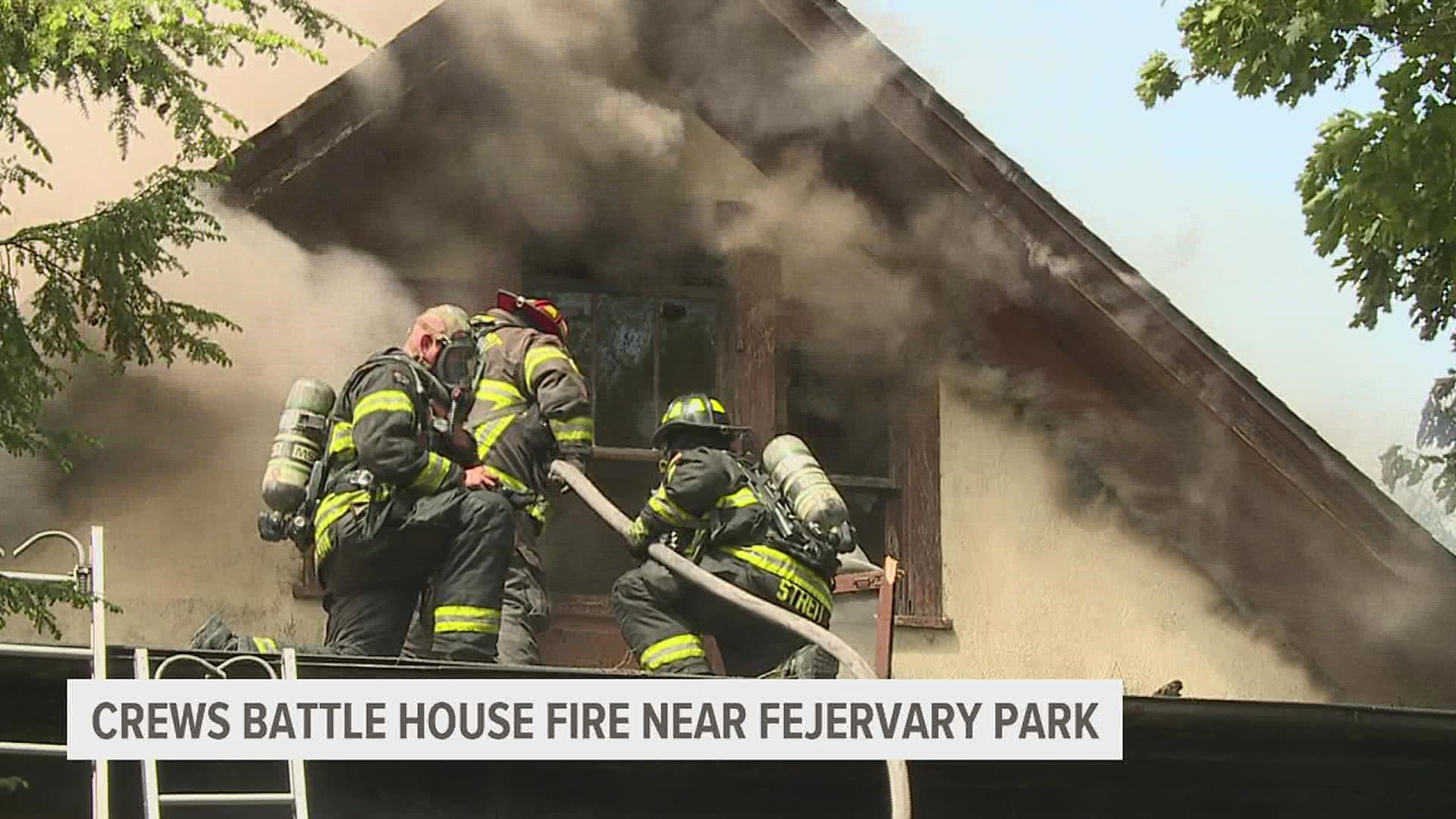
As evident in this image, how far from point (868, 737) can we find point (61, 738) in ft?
7.92

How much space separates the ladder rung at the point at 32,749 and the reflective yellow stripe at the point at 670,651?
7.22 feet

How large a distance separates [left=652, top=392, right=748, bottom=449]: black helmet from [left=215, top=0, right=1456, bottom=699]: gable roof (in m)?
1.81

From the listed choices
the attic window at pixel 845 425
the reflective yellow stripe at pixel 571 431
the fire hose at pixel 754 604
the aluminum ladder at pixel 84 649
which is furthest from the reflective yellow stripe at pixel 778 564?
the aluminum ladder at pixel 84 649

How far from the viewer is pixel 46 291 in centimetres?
682

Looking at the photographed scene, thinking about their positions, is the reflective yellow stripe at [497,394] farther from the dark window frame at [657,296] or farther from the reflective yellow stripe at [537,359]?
the dark window frame at [657,296]

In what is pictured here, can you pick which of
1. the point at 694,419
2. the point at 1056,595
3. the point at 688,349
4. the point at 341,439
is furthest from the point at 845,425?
the point at 341,439

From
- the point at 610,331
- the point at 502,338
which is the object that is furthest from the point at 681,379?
Result: the point at 502,338

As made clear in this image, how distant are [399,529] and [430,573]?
0.24m

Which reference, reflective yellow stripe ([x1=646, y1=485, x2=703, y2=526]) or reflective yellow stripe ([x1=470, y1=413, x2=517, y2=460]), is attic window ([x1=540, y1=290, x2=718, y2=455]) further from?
reflective yellow stripe ([x1=646, y1=485, x2=703, y2=526])

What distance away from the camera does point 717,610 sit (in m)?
7.64

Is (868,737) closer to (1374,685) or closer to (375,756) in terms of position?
(375,756)

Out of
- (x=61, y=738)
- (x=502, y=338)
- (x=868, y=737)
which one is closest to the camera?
(x=61, y=738)

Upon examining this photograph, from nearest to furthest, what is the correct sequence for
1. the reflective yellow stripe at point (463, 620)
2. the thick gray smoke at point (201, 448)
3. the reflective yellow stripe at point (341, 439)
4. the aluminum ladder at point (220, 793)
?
the aluminum ladder at point (220, 793)
the reflective yellow stripe at point (463, 620)
the reflective yellow stripe at point (341, 439)
the thick gray smoke at point (201, 448)

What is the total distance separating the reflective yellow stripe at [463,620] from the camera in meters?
7.19
